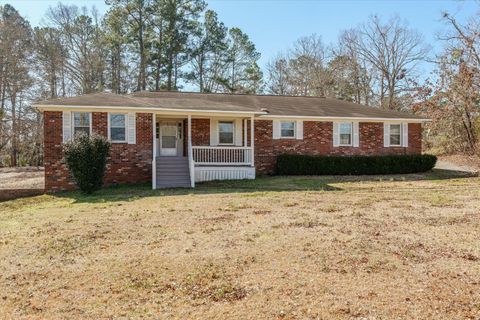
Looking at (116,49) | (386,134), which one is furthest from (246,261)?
(116,49)

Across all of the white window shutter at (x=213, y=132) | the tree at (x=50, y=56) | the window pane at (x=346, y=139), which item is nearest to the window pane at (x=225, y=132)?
the white window shutter at (x=213, y=132)

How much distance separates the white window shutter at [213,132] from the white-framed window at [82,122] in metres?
5.23

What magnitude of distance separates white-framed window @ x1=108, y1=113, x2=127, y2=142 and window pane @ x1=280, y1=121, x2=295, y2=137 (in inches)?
289

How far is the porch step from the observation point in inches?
592

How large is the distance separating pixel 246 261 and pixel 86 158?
9256 mm

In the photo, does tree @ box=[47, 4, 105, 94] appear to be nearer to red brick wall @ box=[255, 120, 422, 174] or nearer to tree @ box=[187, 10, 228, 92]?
tree @ box=[187, 10, 228, 92]

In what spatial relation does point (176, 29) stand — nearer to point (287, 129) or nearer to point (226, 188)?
point (287, 129)

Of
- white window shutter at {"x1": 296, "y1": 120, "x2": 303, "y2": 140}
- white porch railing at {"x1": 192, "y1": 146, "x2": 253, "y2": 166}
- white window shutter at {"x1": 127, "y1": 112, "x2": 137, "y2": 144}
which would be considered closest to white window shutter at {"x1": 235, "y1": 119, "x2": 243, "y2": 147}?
white porch railing at {"x1": 192, "y1": 146, "x2": 253, "y2": 166}

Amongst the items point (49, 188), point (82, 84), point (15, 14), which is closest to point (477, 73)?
point (49, 188)

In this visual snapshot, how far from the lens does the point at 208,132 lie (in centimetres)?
1786

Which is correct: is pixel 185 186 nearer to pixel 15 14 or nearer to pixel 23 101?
pixel 23 101

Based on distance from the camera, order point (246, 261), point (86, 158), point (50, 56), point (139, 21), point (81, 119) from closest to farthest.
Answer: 1. point (246, 261)
2. point (86, 158)
3. point (81, 119)
4. point (50, 56)
5. point (139, 21)

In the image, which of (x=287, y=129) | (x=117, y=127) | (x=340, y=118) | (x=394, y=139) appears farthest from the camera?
(x=394, y=139)

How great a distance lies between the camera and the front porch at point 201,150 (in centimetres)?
1564
